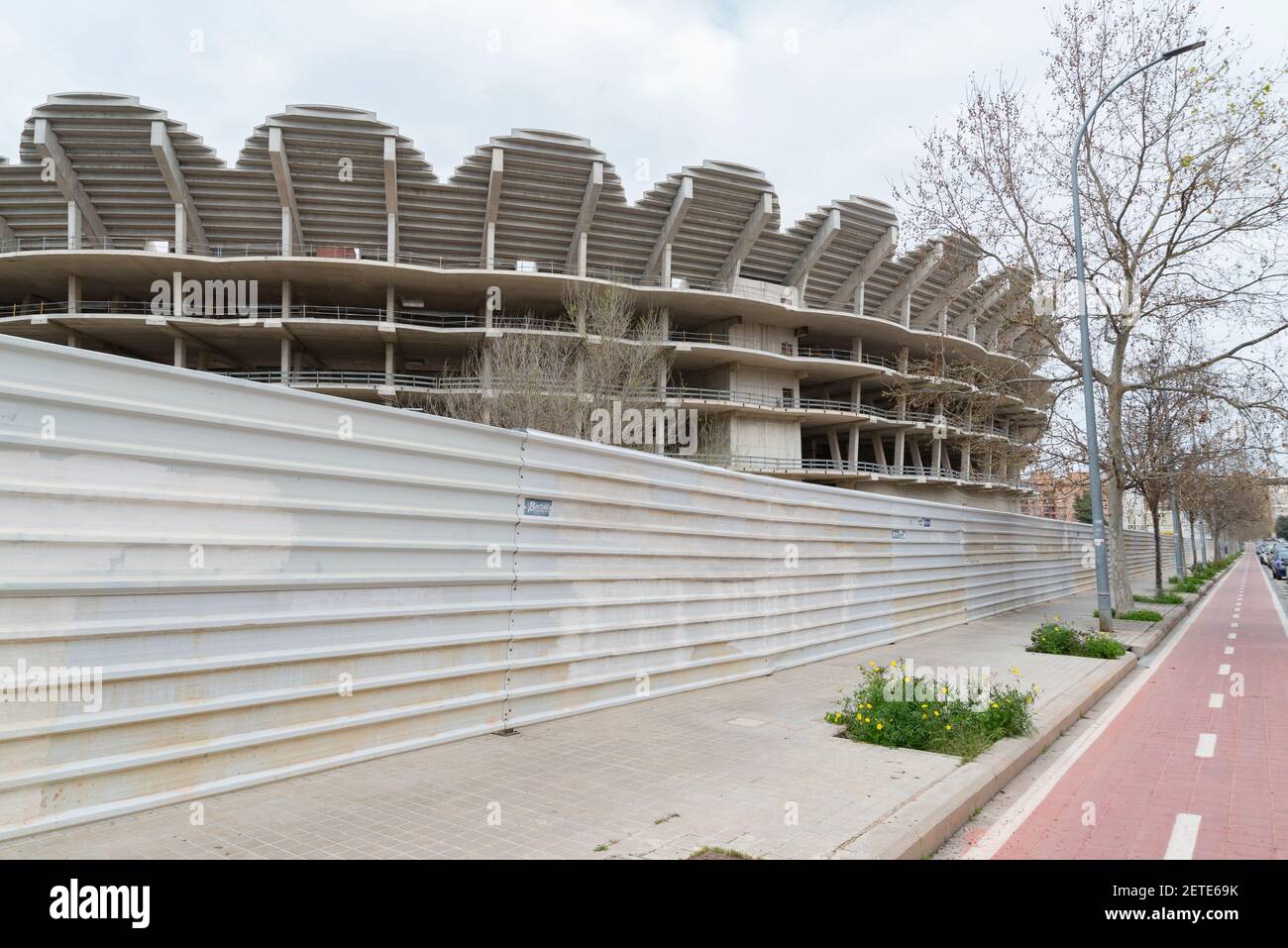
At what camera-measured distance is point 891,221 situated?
4728 centimetres

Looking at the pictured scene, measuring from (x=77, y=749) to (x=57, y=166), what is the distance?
42.5 meters

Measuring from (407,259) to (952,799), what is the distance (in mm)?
41540

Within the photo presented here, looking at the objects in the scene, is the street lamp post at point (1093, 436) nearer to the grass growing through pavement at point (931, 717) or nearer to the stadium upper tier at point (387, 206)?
the grass growing through pavement at point (931, 717)

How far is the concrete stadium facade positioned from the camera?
36438mm

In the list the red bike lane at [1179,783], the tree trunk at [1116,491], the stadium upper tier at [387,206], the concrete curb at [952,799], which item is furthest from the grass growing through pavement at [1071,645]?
the stadium upper tier at [387,206]

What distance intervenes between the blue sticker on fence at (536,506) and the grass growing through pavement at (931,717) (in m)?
3.37

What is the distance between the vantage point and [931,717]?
22.6 feet

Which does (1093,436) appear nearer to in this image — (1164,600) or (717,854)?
(1164,600)

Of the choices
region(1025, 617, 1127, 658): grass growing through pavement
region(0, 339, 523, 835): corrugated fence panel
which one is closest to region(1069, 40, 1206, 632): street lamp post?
region(1025, 617, 1127, 658): grass growing through pavement

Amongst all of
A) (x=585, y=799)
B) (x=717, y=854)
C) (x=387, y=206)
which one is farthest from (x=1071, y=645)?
(x=387, y=206)

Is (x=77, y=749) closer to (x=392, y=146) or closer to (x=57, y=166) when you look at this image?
(x=392, y=146)

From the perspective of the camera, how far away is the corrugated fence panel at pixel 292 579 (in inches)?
167
